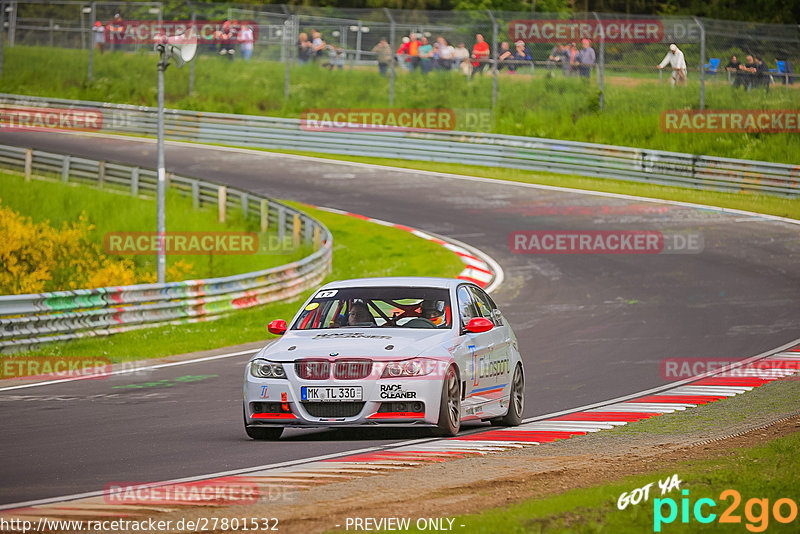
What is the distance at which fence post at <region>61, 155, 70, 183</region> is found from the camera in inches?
1464

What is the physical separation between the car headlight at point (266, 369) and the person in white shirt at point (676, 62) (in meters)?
28.5

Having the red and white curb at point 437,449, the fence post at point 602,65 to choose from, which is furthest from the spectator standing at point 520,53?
the red and white curb at point 437,449

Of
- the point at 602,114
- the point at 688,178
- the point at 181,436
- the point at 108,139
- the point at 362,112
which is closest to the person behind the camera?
the point at 181,436

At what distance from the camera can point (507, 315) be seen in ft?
69.6

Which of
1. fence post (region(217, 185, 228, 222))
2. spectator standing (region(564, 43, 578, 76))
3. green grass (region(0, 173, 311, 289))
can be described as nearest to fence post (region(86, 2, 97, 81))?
green grass (region(0, 173, 311, 289))

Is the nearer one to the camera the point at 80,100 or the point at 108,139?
the point at 108,139

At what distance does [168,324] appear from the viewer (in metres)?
21.1

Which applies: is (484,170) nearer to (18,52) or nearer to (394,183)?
(394,183)

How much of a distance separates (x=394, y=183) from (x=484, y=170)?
11.3 feet

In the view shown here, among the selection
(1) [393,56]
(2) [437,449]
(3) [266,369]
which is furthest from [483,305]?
(1) [393,56]

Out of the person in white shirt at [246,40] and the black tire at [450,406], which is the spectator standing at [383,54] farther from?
the black tire at [450,406]

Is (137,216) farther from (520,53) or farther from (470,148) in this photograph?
(520,53)

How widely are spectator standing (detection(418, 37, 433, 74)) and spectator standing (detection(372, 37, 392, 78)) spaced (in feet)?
3.67

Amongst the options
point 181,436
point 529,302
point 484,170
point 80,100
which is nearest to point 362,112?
point 484,170
